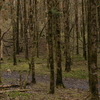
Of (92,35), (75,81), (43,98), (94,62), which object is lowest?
(75,81)

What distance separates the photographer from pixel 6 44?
37719 mm

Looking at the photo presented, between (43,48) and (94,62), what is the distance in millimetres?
28494

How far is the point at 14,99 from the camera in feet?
27.0

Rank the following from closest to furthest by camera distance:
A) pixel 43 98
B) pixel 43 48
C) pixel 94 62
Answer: pixel 94 62 → pixel 43 98 → pixel 43 48

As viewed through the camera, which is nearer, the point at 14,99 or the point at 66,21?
the point at 14,99

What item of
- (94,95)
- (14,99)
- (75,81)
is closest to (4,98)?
(14,99)

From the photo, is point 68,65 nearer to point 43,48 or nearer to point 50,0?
point 50,0

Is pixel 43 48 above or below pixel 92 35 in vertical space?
below

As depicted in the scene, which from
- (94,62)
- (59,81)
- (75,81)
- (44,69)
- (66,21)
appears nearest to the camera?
(94,62)

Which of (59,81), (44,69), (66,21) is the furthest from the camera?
(44,69)

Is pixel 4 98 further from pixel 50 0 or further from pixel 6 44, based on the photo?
pixel 6 44

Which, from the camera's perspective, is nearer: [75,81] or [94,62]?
[94,62]

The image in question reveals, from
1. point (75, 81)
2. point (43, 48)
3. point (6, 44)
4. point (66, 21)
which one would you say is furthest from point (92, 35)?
point (6, 44)

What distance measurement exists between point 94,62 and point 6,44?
31928 millimetres
